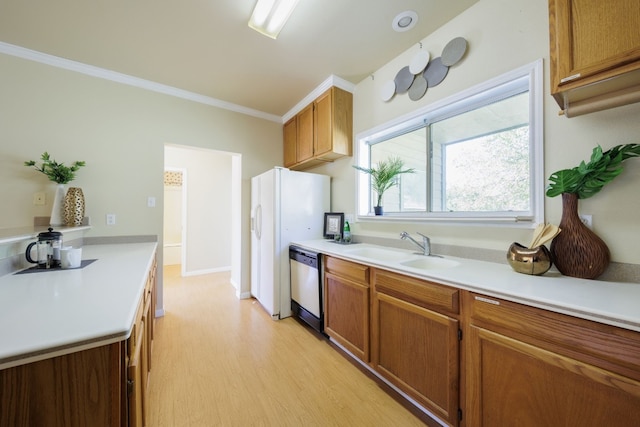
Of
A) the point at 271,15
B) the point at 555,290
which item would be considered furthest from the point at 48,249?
the point at 555,290

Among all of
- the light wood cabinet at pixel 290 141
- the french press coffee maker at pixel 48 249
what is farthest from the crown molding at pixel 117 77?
the french press coffee maker at pixel 48 249

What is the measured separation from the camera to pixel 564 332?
86 centimetres

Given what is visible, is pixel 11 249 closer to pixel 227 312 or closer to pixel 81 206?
pixel 81 206

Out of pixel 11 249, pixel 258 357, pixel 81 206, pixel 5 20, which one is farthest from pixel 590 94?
pixel 5 20

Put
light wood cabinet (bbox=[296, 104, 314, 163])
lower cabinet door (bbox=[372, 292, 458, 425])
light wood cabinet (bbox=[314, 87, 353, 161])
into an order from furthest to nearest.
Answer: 1. light wood cabinet (bbox=[296, 104, 314, 163])
2. light wood cabinet (bbox=[314, 87, 353, 161])
3. lower cabinet door (bbox=[372, 292, 458, 425])

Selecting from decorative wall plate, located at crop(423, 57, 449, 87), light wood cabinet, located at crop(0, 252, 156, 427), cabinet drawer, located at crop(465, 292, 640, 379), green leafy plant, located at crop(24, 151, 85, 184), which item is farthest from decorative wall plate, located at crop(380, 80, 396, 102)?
green leafy plant, located at crop(24, 151, 85, 184)

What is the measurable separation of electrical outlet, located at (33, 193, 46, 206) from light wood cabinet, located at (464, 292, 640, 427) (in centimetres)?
341

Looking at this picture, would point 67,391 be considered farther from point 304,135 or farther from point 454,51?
point 304,135

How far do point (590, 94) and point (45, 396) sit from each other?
2.31m

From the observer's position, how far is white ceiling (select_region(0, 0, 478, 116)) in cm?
167

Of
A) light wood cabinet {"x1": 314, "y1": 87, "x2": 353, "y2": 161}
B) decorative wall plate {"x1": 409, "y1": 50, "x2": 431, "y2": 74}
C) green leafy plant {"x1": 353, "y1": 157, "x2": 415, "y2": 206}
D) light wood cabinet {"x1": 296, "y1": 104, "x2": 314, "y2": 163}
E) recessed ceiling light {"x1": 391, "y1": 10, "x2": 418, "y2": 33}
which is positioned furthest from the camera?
light wood cabinet {"x1": 296, "y1": 104, "x2": 314, "y2": 163}

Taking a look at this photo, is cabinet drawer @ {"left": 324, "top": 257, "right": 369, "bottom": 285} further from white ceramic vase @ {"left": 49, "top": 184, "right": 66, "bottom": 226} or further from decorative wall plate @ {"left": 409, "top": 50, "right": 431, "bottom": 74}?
white ceramic vase @ {"left": 49, "top": 184, "right": 66, "bottom": 226}

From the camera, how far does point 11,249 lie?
1.28m

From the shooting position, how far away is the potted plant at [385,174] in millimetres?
2314
